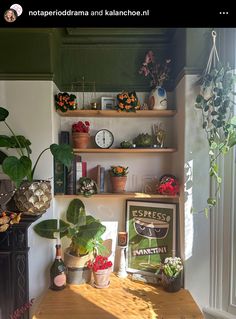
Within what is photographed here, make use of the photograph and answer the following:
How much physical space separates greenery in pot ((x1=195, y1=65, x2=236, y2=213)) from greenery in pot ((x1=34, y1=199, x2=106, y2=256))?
2.65 feet

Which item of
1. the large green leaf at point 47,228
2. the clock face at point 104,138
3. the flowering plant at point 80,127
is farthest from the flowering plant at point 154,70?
the large green leaf at point 47,228

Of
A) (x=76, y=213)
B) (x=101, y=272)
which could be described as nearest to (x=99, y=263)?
(x=101, y=272)

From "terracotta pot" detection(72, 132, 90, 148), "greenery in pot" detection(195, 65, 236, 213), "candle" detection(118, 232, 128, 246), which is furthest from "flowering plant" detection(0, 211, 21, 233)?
"greenery in pot" detection(195, 65, 236, 213)

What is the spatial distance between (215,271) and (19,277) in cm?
136

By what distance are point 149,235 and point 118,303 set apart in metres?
0.51

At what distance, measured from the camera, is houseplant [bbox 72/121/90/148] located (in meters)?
1.70

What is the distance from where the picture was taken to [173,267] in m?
1.50

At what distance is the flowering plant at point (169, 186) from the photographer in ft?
5.23

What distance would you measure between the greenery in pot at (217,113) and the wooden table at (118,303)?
62cm

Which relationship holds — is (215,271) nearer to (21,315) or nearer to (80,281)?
(80,281)

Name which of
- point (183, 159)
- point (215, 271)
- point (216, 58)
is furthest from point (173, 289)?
point (216, 58)

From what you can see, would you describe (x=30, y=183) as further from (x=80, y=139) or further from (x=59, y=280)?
(x=59, y=280)
